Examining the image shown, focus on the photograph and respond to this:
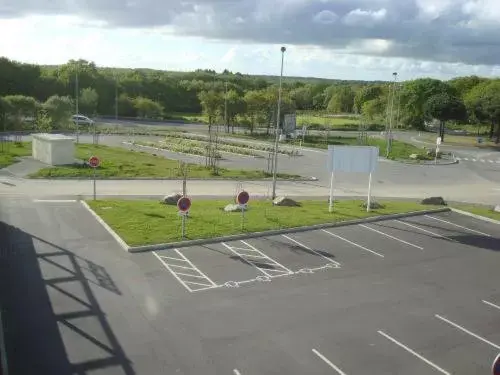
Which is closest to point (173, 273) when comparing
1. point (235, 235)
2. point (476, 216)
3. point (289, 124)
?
point (235, 235)

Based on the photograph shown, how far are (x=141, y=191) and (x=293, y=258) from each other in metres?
12.7

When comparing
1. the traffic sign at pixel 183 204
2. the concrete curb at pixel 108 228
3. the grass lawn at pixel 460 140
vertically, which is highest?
the grass lawn at pixel 460 140

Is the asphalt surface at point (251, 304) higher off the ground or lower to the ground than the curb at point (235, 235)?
lower

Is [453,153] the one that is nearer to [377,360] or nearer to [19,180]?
[19,180]

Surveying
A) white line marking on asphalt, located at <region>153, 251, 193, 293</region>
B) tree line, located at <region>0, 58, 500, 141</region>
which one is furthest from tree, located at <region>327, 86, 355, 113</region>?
white line marking on asphalt, located at <region>153, 251, 193, 293</region>

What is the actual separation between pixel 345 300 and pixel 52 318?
7559mm

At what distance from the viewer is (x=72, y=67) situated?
3371 inches

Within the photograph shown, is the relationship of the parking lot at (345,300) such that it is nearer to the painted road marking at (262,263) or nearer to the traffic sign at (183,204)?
the painted road marking at (262,263)

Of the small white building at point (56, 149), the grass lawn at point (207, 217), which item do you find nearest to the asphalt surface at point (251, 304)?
the grass lawn at point (207, 217)

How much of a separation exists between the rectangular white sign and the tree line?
74.1 ft

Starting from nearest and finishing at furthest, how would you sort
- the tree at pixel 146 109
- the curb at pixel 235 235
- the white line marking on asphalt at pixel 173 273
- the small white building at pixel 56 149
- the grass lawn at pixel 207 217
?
the white line marking on asphalt at pixel 173 273
the curb at pixel 235 235
the grass lawn at pixel 207 217
the small white building at pixel 56 149
the tree at pixel 146 109

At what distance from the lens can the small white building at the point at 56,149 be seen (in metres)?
33.7

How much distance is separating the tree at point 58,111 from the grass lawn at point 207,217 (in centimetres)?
3111

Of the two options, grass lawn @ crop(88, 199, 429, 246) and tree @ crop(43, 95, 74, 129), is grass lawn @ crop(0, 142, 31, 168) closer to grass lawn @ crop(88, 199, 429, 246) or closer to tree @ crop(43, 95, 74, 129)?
tree @ crop(43, 95, 74, 129)
